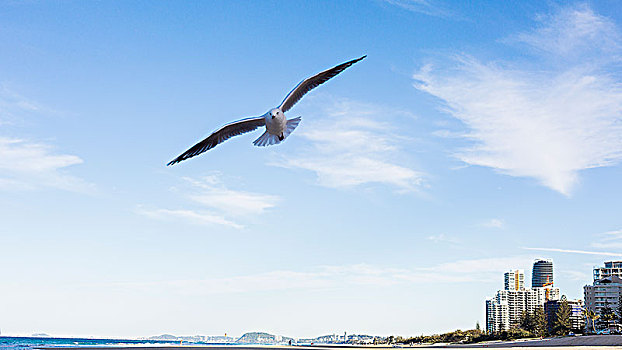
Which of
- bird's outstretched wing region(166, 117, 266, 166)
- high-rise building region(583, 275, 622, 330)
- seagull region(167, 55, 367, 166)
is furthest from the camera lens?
high-rise building region(583, 275, 622, 330)

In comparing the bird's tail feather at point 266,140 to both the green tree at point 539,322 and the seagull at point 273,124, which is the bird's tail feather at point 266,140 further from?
the green tree at point 539,322

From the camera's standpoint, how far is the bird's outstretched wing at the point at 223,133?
645 inches

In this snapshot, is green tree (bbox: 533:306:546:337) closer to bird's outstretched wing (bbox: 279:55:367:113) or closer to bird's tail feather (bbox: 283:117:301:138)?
bird's tail feather (bbox: 283:117:301:138)

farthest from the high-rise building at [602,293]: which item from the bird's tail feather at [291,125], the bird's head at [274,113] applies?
the bird's head at [274,113]

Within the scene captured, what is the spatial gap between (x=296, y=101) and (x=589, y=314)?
123 meters

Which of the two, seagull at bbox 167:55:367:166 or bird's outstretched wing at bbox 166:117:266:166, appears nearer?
seagull at bbox 167:55:367:166

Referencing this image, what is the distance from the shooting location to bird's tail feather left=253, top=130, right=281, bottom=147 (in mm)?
15625

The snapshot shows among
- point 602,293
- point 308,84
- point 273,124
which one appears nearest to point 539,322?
point 602,293

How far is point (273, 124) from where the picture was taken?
15.4 m

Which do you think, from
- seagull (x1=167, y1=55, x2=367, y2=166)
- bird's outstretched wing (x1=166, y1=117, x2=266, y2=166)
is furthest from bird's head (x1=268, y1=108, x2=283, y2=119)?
bird's outstretched wing (x1=166, y1=117, x2=266, y2=166)

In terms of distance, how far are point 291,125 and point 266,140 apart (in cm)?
91

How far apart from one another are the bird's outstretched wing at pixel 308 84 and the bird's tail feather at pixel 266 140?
2.66 ft

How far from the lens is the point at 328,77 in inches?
642

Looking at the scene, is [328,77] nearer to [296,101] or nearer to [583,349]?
[296,101]
